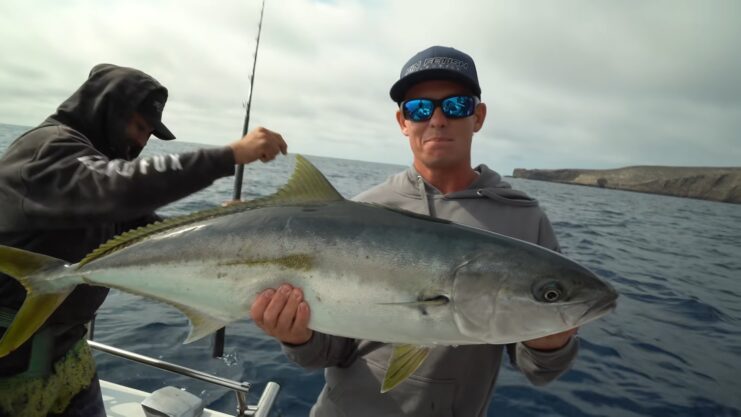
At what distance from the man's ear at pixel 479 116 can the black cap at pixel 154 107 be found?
252 centimetres

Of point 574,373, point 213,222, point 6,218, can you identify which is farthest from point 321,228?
point 574,373

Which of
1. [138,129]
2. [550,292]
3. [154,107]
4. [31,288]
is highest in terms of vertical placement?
[154,107]

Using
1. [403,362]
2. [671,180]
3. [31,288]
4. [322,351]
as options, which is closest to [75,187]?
[31,288]

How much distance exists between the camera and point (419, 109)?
2957mm

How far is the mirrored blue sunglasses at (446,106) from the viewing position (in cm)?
290

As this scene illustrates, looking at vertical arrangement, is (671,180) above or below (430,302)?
above

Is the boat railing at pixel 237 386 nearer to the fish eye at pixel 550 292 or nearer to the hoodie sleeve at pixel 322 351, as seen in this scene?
the hoodie sleeve at pixel 322 351

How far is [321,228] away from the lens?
7.64 feet

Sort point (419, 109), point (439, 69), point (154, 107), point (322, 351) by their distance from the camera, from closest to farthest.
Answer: point (322, 351), point (439, 69), point (419, 109), point (154, 107)

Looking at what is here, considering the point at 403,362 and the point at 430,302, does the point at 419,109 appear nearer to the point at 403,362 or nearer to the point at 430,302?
the point at 430,302

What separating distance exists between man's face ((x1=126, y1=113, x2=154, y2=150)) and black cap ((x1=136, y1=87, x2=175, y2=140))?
35 mm

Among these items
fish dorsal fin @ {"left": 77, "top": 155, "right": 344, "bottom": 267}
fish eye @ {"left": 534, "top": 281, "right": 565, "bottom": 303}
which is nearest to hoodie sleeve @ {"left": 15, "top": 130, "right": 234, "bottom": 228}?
fish dorsal fin @ {"left": 77, "top": 155, "right": 344, "bottom": 267}

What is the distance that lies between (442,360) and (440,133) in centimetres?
151

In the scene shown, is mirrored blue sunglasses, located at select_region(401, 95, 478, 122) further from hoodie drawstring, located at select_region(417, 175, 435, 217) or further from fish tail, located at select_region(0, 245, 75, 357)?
fish tail, located at select_region(0, 245, 75, 357)
